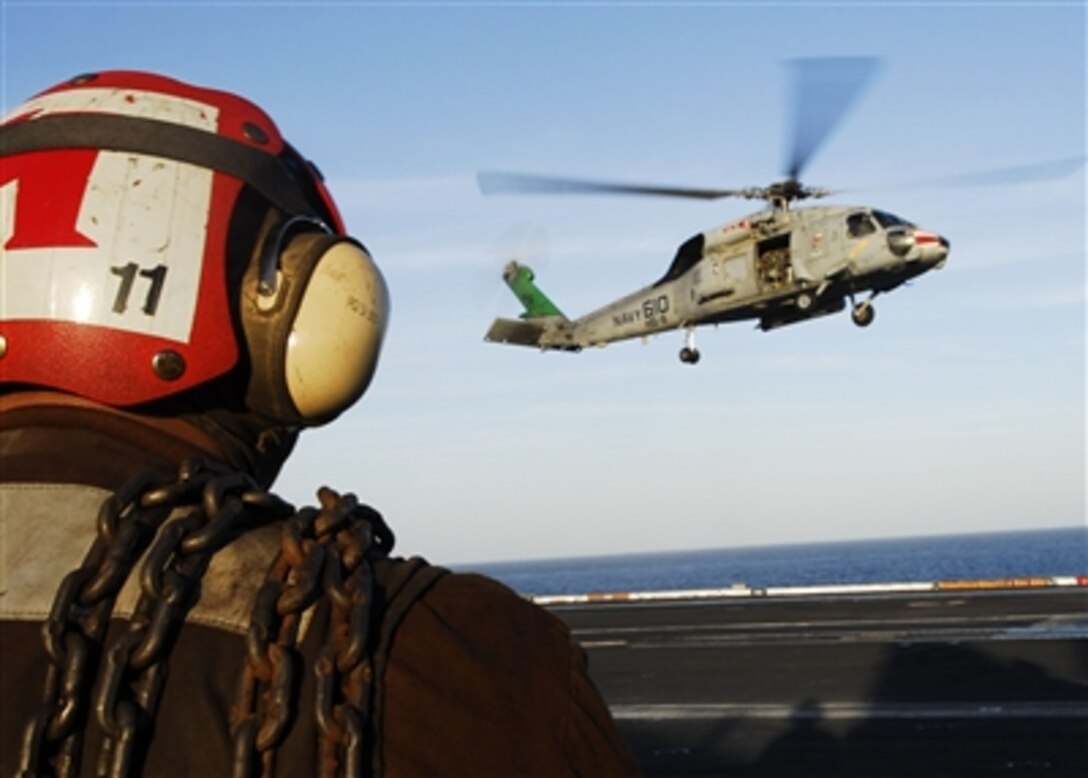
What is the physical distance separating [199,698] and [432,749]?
257 mm

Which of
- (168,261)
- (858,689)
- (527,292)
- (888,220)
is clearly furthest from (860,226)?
(168,261)

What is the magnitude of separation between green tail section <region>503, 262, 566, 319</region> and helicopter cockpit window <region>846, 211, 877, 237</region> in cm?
1439

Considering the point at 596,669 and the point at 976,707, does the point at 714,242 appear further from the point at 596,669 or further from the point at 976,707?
the point at 976,707

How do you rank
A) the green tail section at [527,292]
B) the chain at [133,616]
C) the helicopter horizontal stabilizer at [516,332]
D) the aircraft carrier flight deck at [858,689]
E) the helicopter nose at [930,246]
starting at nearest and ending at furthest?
the chain at [133,616] < the aircraft carrier flight deck at [858,689] < the helicopter nose at [930,246] < the helicopter horizontal stabilizer at [516,332] < the green tail section at [527,292]

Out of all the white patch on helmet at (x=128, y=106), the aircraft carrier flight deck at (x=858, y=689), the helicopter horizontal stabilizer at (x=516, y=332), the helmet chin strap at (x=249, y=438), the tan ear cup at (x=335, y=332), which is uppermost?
the helicopter horizontal stabilizer at (x=516, y=332)

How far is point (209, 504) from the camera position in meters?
1.57

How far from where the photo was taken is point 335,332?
2.03m

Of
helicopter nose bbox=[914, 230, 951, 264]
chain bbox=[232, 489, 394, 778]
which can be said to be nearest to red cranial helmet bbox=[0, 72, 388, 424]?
chain bbox=[232, 489, 394, 778]

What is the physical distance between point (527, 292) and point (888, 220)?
721 inches

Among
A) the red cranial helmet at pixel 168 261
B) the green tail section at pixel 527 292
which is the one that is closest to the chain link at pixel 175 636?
the red cranial helmet at pixel 168 261

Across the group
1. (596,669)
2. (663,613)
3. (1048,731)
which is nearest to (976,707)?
(1048,731)

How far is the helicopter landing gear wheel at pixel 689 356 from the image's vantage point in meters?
29.4

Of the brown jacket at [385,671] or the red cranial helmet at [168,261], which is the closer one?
the brown jacket at [385,671]

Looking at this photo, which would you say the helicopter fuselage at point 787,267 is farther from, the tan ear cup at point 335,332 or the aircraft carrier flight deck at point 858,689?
the tan ear cup at point 335,332
